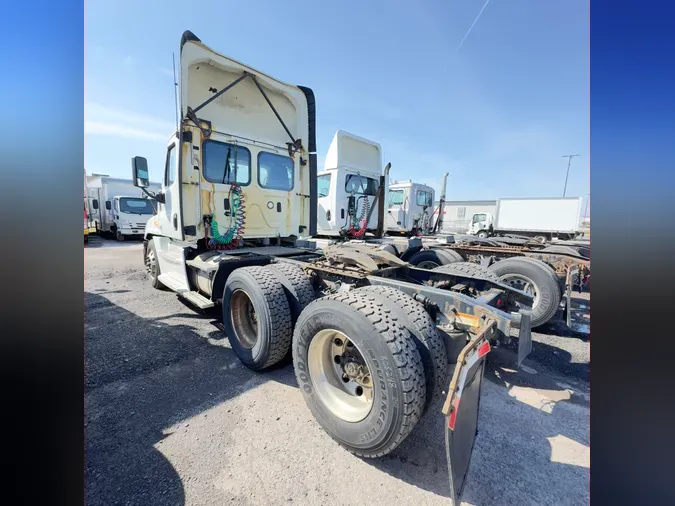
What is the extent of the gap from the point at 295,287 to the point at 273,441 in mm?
1459

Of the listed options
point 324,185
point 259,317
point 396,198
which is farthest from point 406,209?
point 259,317

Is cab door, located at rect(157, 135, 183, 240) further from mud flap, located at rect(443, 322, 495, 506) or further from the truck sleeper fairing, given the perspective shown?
mud flap, located at rect(443, 322, 495, 506)

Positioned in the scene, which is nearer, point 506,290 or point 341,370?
point 341,370

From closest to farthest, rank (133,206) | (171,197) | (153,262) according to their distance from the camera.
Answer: (171,197)
(153,262)
(133,206)

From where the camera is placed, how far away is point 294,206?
5727 millimetres

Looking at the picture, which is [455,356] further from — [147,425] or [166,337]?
[166,337]

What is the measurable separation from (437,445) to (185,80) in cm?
521

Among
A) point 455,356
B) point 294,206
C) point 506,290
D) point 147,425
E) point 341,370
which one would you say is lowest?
point 147,425

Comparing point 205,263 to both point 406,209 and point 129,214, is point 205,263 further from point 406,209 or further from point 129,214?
point 129,214

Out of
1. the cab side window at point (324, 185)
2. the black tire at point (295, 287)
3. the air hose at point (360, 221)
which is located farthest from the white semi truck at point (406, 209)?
the black tire at point (295, 287)

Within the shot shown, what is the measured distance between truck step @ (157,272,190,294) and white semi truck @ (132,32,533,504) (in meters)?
0.04

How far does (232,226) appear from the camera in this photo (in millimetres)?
4922
